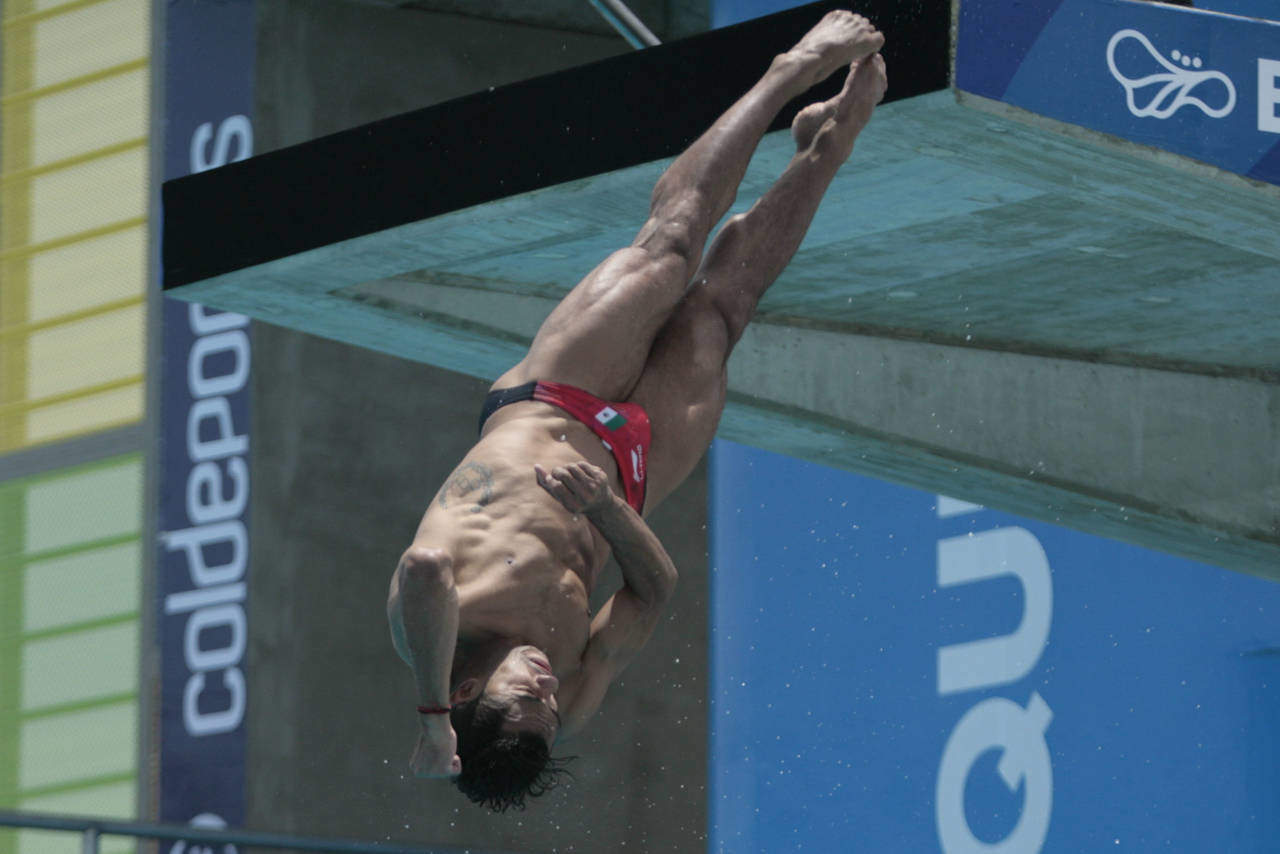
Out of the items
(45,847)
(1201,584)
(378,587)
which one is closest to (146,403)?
(378,587)

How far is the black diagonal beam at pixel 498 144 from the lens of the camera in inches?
303

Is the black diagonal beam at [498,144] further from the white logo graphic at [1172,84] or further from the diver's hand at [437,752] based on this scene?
the diver's hand at [437,752]

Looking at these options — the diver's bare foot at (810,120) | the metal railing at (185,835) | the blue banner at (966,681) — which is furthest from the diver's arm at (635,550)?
the blue banner at (966,681)

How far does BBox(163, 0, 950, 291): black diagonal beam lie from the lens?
771 cm

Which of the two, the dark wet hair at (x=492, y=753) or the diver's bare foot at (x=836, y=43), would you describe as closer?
the dark wet hair at (x=492, y=753)

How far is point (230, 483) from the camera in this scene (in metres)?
14.2

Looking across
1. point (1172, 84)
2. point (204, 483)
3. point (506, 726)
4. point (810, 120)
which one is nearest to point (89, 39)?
point (204, 483)

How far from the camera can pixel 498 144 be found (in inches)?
342

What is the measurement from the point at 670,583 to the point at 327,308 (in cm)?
355

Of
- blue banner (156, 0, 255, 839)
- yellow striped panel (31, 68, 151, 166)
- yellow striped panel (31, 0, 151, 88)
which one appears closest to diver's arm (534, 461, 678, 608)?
blue banner (156, 0, 255, 839)

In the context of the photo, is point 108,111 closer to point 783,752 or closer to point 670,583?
point 783,752

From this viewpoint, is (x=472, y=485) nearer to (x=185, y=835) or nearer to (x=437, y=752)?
(x=437, y=752)

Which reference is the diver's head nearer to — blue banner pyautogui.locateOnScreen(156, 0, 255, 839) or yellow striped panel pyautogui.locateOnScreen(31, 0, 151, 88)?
blue banner pyautogui.locateOnScreen(156, 0, 255, 839)

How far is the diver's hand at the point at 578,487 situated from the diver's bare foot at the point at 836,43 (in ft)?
6.31
